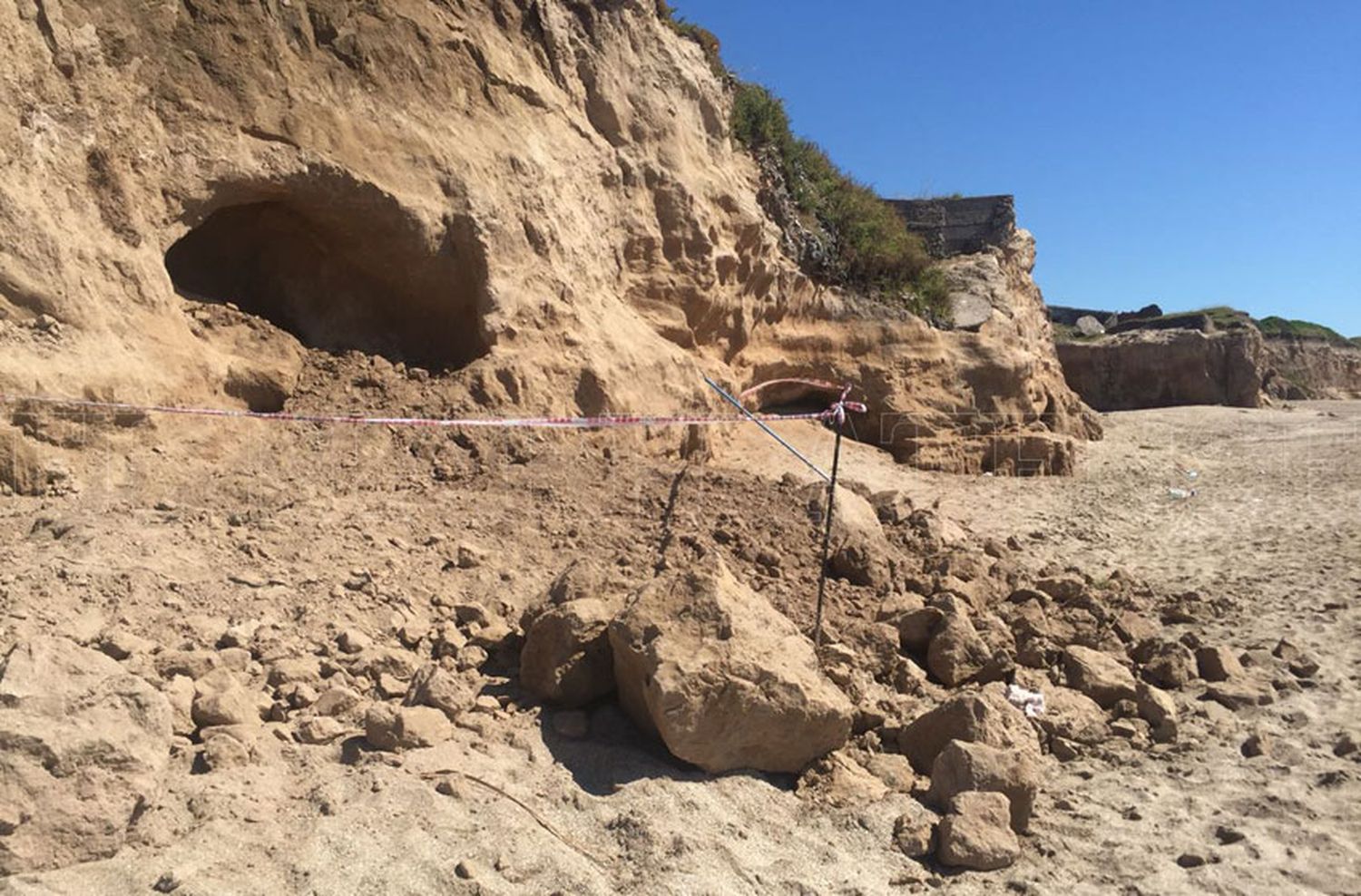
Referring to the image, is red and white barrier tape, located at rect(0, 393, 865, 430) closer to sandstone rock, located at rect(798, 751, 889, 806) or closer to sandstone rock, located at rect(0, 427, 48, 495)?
sandstone rock, located at rect(0, 427, 48, 495)

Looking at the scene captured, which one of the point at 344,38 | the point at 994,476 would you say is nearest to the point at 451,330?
the point at 344,38

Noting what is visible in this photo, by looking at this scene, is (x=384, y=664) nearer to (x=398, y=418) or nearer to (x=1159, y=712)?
(x=398, y=418)

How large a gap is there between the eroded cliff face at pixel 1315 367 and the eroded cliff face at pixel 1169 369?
8355mm

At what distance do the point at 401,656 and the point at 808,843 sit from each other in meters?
1.80

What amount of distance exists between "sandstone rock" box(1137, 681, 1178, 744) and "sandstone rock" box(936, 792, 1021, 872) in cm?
151

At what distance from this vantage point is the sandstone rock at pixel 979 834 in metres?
3.81

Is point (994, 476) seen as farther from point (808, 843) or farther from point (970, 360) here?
point (808, 843)

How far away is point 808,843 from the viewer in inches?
151

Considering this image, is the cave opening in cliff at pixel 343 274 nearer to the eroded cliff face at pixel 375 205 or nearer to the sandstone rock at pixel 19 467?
the eroded cliff face at pixel 375 205

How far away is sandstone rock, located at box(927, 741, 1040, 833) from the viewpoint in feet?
13.4

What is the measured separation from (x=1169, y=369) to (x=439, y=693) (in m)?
25.5

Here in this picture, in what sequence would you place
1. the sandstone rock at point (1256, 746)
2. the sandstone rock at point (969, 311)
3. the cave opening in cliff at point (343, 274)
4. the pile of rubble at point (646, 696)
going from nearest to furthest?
the pile of rubble at point (646, 696) → the sandstone rock at point (1256, 746) → the cave opening in cliff at point (343, 274) → the sandstone rock at point (969, 311)

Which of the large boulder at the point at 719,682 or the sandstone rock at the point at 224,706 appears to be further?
the large boulder at the point at 719,682

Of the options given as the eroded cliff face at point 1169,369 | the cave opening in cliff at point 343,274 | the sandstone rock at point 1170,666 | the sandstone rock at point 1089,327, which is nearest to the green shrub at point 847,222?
the cave opening in cliff at point 343,274
